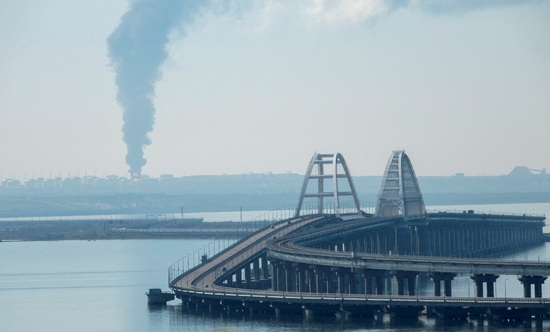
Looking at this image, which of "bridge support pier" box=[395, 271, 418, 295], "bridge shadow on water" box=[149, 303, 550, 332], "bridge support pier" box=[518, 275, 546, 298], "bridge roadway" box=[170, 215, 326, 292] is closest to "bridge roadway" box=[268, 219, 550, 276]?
"bridge support pier" box=[518, 275, 546, 298]

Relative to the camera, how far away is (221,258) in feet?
472

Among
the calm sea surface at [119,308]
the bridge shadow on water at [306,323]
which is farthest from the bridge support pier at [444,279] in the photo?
the bridge shadow on water at [306,323]

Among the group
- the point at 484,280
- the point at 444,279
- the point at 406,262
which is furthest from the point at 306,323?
the point at 484,280

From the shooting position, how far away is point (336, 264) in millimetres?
122500

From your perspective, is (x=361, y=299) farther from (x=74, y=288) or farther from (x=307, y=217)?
(x=307, y=217)

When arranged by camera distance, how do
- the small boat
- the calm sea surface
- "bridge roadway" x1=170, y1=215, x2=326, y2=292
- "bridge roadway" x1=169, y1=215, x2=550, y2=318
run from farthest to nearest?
"bridge roadway" x1=170, y1=215, x2=326, y2=292 → the small boat → "bridge roadway" x1=169, y1=215, x2=550, y2=318 → the calm sea surface

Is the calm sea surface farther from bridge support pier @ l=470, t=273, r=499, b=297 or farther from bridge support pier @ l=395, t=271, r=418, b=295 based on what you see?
bridge support pier @ l=395, t=271, r=418, b=295

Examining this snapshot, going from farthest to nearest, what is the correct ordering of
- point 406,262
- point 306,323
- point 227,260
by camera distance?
point 227,260 < point 406,262 < point 306,323

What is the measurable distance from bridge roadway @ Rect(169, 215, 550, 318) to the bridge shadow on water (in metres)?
1.04

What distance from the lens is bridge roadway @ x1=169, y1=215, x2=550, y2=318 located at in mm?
107312

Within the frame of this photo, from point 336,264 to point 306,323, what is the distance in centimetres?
1428

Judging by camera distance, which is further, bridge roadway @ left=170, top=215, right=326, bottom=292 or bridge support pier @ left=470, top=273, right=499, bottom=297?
bridge roadway @ left=170, top=215, right=326, bottom=292

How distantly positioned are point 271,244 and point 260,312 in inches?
1022

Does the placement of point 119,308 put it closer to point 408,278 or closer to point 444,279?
point 408,278
